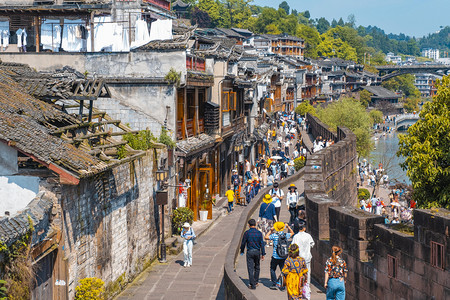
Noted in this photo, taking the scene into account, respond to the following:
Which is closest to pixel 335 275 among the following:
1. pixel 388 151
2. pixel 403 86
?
pixel 388 151

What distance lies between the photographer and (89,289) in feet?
53.5

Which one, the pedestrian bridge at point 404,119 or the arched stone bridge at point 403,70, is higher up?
the arched stone bridge at point 403,70

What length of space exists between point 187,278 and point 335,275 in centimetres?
917

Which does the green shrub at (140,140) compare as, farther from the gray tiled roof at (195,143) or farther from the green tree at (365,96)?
the green tree at (365,96)

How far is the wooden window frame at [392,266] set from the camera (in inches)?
521

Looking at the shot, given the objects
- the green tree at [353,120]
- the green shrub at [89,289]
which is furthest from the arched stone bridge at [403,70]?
the green shrub at [89,289]

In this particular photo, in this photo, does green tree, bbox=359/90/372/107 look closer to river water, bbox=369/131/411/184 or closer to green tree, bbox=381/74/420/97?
river water, bbox=369/131/411/184

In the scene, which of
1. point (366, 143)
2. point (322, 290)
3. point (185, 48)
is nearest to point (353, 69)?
point (366, 143)

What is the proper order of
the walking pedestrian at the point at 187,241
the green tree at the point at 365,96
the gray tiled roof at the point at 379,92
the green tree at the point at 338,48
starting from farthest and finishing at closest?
the green tree at the point at 338,48 < the gray tiled roof at the point at 379,92 < the green tree at the point at 365,96 < the walking pedestrian at the point at 187,241

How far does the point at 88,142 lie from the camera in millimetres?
19625

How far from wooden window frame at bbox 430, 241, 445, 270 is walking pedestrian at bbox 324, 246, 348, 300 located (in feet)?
4.82

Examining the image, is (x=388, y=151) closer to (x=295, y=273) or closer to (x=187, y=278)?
(x=187, y=278)

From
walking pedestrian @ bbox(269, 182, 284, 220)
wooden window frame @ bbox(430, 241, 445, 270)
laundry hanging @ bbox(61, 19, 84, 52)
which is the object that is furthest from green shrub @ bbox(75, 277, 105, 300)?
laundry hanging @ bbox(61, 19, 84, 52)

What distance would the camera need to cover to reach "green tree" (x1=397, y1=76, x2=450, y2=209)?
729 inches
